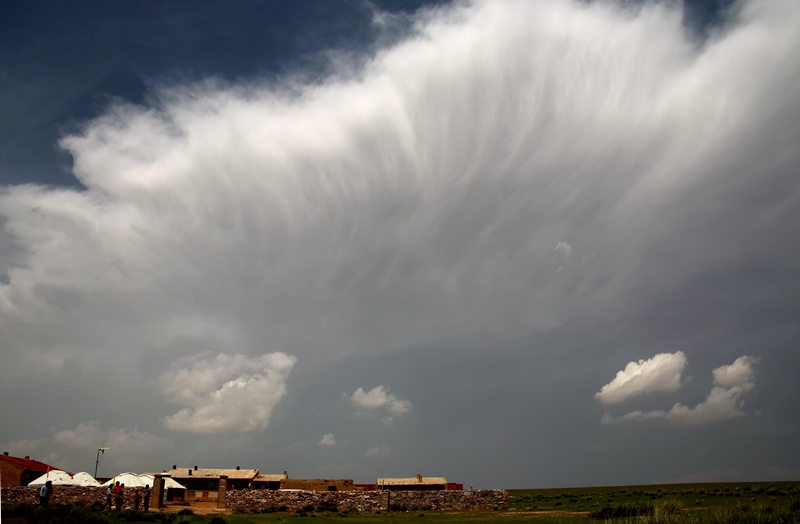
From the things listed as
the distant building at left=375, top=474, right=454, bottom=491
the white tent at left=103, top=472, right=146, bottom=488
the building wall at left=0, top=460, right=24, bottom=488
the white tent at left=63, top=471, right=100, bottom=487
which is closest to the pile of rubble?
the distant building at left=375, top=474, right=454, bottom=491

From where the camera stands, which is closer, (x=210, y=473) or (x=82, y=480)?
(x=82, y=480)

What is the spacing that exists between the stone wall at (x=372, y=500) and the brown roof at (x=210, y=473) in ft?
79.9

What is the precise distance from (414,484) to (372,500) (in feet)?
69.6

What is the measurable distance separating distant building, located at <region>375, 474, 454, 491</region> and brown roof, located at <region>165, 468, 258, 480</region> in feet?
59.9

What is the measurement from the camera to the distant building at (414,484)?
222ft

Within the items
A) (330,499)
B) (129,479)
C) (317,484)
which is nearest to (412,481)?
(317,484)

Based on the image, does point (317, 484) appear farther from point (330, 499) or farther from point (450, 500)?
point (450, 500)

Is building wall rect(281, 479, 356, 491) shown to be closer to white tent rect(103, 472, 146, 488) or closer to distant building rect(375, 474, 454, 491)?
distant building rect(375, 474, 454, 491)

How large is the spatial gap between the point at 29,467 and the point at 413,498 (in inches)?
2377

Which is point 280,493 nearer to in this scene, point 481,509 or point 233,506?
point 233,506

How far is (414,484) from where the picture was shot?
67.8 m

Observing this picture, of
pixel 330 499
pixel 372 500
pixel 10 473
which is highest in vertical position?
pixel 10 473

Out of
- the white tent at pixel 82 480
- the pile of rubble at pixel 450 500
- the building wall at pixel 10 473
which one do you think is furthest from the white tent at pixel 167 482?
the building wall at pixel 10 473

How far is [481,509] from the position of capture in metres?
51.2
